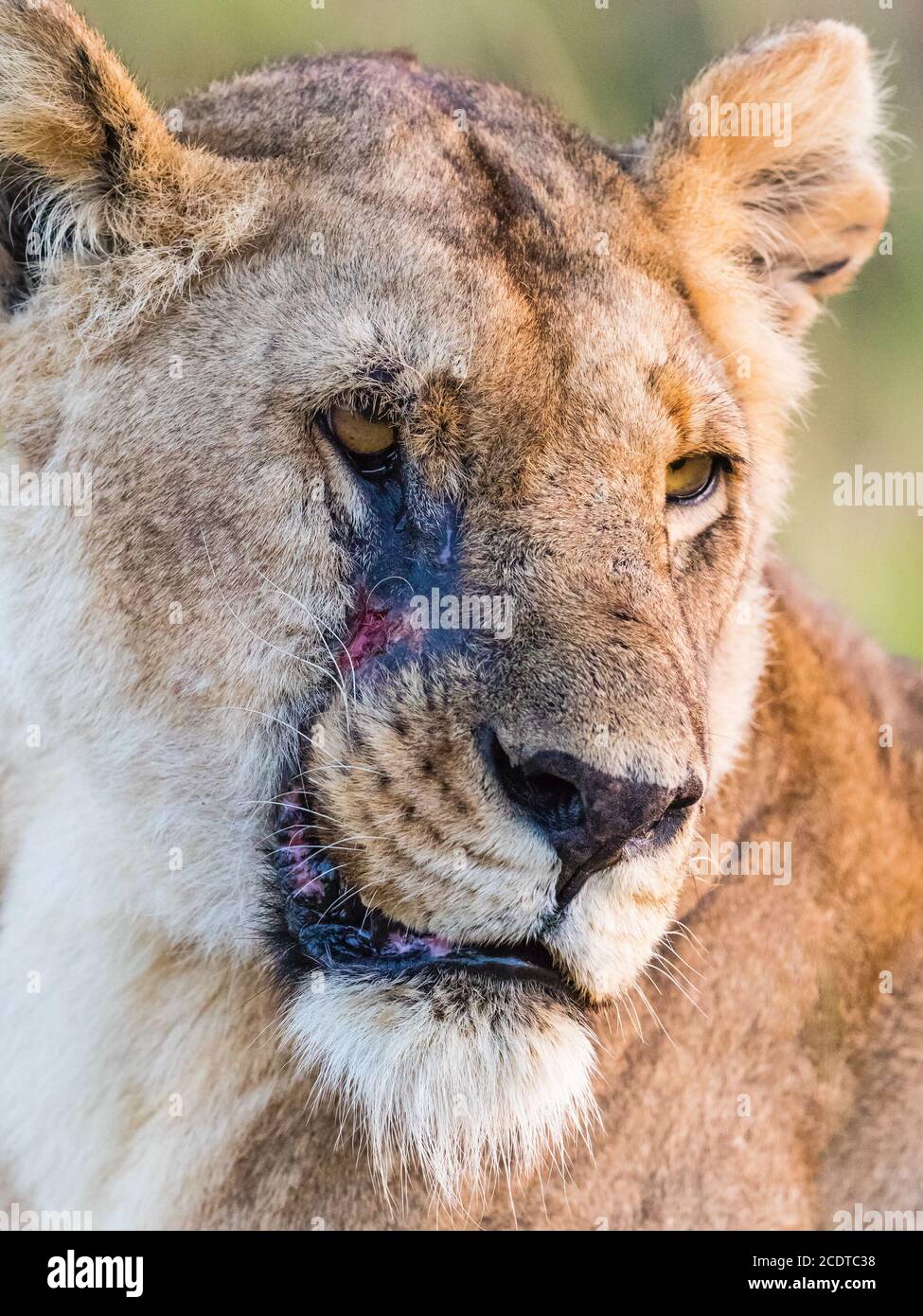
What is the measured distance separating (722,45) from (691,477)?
4075 mm

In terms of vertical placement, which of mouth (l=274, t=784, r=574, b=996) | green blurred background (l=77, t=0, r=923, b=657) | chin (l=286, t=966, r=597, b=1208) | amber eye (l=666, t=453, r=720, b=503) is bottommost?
chin (l=286, t=966, r=597, b=1208)

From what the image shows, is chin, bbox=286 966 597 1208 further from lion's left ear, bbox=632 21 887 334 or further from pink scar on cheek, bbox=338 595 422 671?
lion's left ear, bbox=632 21 887 334

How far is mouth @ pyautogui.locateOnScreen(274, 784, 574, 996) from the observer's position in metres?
2.50

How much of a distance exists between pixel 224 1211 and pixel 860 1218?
4.87ft

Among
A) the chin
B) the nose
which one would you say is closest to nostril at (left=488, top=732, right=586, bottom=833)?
the nose

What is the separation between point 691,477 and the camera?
2.99m

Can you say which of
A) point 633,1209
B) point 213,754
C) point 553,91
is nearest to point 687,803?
point 213,754

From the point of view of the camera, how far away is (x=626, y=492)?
2732 mm

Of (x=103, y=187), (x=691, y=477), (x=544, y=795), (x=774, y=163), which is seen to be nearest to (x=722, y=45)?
(x=774, y=163)

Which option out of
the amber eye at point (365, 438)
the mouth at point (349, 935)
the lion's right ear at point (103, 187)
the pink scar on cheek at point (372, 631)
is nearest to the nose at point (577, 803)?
the mouth at point (349, 935)

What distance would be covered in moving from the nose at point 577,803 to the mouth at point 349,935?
184mm

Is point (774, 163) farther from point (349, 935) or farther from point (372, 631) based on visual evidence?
point (349, 935)

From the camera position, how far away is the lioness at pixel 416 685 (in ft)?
8.25
